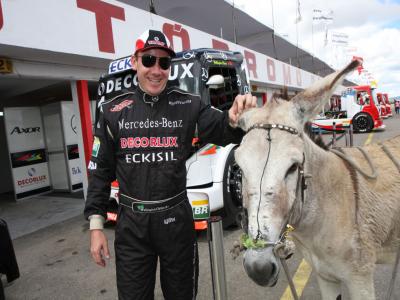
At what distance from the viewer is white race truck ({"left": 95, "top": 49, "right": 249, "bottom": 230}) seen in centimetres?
472

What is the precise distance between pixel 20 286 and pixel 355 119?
61.7 feet

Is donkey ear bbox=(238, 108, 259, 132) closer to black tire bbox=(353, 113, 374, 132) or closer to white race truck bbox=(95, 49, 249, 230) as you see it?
white race truck bbox=(95, 49, 249, 230)

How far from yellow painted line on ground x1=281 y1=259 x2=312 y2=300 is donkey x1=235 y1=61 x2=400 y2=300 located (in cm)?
100

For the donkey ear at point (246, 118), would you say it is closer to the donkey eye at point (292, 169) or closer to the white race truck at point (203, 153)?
the donkey eye at point (292, 169)

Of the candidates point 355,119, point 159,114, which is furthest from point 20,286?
point 355,119

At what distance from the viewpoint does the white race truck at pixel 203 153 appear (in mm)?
4719

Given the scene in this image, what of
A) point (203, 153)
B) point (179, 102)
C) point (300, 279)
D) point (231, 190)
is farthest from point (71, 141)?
point (179, 102)

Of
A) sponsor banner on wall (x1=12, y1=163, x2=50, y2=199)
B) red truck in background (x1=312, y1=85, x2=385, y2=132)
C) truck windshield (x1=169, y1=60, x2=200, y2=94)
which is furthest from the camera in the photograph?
red truck in background (x1=312, y1=85, x2=385, y2=132)

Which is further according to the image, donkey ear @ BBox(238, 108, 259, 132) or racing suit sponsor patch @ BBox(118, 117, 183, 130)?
racing suit sponsor patch @ BBox(118, 117, 183, 130)

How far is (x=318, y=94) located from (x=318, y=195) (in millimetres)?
643

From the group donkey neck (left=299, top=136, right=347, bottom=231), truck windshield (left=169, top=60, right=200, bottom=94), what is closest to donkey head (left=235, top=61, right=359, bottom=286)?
donkey neck (left=299, top=136, right=347, bottom=231)

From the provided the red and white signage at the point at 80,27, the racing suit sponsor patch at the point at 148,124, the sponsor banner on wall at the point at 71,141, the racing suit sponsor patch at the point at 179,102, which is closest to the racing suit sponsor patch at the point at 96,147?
the racing suit sponsor patch at the point at 148,124

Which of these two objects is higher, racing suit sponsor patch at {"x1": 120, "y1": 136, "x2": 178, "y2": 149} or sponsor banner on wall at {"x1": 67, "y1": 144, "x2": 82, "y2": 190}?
racing suit sponsor patch at {"x1": 120, "y1": 136, "x2": 178, "y2": 149}

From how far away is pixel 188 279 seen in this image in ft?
6.97
